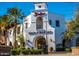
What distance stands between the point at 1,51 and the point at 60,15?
3.77ft

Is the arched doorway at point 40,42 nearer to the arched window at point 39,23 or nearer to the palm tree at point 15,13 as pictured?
the arched window at point 39,23

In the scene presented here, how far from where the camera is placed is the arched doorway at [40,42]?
61.3 metres

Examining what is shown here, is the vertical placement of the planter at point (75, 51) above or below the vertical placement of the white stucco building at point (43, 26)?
below

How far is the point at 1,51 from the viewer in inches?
2414

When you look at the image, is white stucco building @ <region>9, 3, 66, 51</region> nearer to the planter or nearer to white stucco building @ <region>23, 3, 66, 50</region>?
white stucco building @ <region>23, 3, 66, 50</region>

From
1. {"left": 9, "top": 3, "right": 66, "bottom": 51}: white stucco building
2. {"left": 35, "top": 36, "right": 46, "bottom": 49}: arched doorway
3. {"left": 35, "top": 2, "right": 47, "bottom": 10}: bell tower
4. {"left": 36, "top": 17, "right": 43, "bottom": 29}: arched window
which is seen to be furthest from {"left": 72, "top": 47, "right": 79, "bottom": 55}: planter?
{"left": 35, "top": 2, "right": 47, "bottom": 10}: bell tower

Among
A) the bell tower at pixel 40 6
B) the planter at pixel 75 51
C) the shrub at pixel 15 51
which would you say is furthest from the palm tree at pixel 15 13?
the planter at pixel 75 51

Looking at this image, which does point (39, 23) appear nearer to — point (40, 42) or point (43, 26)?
point (43, 26)

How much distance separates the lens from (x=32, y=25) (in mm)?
61344

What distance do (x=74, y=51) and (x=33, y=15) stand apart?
91 cm

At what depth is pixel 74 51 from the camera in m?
61.3

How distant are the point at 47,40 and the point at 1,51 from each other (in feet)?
2.59

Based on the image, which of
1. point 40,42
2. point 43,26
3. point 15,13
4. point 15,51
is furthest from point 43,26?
point 15,51

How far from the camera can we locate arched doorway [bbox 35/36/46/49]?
6131 centimetres
